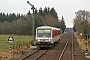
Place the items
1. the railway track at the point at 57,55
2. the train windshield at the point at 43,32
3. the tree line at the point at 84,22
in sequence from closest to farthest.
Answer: the railway track at the point at 57,55
the train windshield at the point at 43,32
the tree line at the point at 84,22

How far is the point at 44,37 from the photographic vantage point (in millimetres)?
32375

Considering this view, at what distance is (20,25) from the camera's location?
10012 cm

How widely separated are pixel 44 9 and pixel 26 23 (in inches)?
2185

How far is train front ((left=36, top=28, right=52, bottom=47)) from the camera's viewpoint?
32.1 metres

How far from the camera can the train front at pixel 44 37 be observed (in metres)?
32.1

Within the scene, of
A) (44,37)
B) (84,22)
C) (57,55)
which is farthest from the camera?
(84,22)

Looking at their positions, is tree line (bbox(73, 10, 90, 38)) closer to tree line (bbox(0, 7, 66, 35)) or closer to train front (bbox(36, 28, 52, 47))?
tree line (bbox(0, 7, 66, 35))

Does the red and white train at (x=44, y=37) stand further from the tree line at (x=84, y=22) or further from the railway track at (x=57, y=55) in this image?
the tree line at (x=84, y=22)

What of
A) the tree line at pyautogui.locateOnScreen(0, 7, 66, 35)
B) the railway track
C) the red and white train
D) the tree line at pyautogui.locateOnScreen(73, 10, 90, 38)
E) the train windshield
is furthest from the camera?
the tree line at pyautogui.locateOnScreen(0, 7, 66, 35)

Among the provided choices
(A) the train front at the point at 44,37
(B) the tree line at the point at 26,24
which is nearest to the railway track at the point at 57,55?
(A) the train front at the point at 44,37

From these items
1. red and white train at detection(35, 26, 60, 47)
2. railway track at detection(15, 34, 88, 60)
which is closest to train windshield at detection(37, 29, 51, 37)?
red and white train at detection(35, 26, 60, 47)

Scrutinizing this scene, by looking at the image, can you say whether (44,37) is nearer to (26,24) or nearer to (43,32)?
(43,32)

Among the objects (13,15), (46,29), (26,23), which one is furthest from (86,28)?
(13,15)

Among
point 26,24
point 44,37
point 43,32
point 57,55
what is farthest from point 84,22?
point 57,55
